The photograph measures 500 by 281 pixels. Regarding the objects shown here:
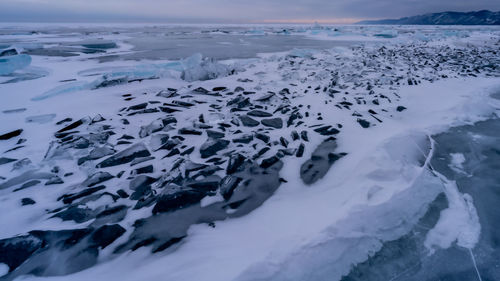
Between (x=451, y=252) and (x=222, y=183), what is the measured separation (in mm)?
1842

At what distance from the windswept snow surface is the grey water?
35 mm

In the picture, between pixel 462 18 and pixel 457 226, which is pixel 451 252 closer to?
pixel 457 226

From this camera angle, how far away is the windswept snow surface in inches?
62.1

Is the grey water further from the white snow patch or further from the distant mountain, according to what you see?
the distant mountain

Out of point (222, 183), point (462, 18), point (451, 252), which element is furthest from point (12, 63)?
point (462, 18)

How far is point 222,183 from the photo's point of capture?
230 cm

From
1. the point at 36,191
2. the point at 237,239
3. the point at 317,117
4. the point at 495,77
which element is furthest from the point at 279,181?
the point at 495,77

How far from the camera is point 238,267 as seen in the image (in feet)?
4.78

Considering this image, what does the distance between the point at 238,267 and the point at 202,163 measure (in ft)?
4.38

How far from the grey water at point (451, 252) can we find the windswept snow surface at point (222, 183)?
0.04 metres

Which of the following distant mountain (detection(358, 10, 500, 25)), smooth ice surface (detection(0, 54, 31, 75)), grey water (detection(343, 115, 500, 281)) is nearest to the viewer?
grey water (detection(343, 115, 500, 281))

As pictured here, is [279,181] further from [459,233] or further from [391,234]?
[459,233]

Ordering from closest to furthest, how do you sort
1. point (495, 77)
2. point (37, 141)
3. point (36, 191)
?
point (36, 191) → point (37, 141) → point (495, 77)

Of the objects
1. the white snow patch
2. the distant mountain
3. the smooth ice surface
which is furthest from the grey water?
the distant mountain
